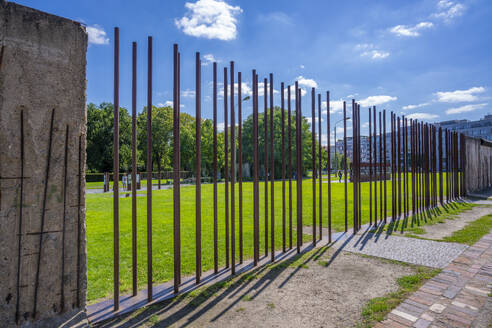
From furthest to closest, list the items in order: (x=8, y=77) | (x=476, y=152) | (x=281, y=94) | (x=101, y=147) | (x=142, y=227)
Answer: (x=101, y=147), (x=476, y=152), (x=142, y=227), (x=281, y=94), (x=8, y=77)

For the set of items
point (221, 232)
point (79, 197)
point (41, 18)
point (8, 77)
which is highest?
point (41, 18)

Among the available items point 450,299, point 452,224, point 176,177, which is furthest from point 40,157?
point 452,224

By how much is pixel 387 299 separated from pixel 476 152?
15.2m

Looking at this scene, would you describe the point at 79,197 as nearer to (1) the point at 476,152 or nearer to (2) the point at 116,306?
(2) the point at 116,306

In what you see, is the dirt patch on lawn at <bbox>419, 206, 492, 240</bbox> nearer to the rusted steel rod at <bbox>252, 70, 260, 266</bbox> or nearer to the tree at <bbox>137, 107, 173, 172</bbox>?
the rusted steel rod at <bbox>252, 70, 260, 266</bbox>

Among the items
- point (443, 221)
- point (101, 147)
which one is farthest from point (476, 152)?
point (101, 147)

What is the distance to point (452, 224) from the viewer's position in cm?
647

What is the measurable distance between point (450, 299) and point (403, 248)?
1.82 m

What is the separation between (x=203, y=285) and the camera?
3.21 meters

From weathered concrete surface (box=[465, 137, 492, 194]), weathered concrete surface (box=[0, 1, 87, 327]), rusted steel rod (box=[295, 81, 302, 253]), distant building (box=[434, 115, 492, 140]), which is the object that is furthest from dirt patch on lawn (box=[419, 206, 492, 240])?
distant building (box=[434, 115, 492, 140])

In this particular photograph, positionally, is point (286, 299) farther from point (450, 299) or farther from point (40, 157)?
point (40, 157)

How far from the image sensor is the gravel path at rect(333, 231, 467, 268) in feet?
13.3

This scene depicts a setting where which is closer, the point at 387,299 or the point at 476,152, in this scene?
the point at 387,299

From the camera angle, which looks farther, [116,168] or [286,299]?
[286,299]
